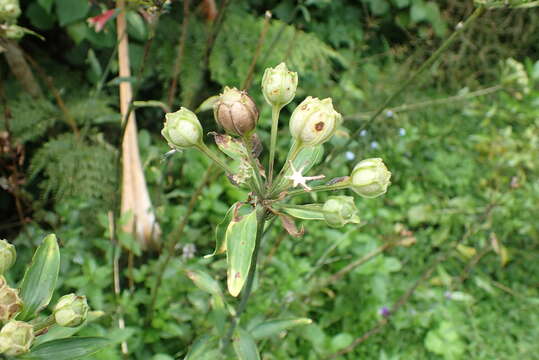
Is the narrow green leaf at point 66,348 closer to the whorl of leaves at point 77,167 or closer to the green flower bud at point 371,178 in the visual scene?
the green flower bud at point 371,178

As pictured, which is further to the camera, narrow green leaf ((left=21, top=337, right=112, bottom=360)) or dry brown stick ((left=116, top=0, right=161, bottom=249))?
dry brown stick ((left=116, top=0, right=161, bottom=249))

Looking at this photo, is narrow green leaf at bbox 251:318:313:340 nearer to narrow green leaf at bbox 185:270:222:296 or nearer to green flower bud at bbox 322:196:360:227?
narrow green leaf at bbox 185:270:222:296

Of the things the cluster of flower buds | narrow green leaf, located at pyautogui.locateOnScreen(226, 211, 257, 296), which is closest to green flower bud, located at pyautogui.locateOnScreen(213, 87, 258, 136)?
the cluster of flower buds

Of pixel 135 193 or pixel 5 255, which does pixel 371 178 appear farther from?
pixel 135 193

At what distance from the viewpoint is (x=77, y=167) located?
1.45 m

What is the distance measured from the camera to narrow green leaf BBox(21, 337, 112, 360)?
727 millimetres

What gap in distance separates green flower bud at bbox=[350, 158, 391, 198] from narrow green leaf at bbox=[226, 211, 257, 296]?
16 cm

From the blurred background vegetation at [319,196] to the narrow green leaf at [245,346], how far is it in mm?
232

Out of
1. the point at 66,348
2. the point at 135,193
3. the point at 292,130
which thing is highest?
the point at 292,130

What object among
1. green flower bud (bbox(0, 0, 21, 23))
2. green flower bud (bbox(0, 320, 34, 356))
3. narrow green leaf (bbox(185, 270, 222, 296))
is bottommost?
narrow green leaf (bbox(185, 270, 222, 296))

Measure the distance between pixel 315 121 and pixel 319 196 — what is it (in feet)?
4.24

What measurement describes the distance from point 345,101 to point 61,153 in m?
1.33

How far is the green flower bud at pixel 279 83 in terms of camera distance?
2.38 ft

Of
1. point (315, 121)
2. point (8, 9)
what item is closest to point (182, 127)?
point (315, 121)
